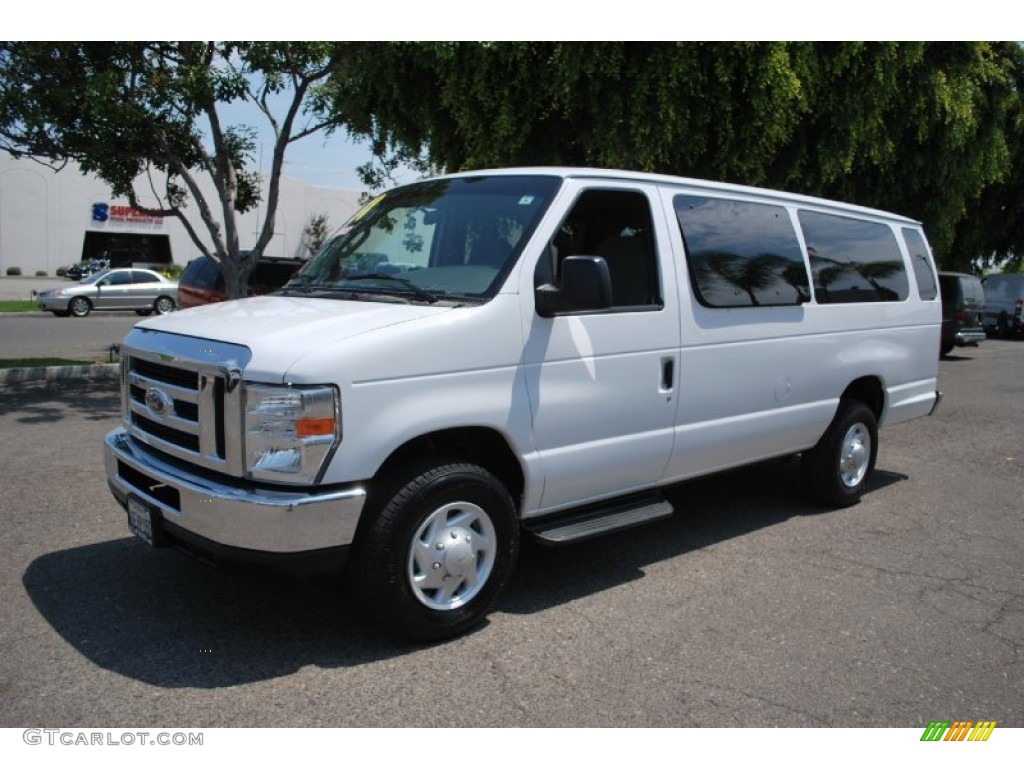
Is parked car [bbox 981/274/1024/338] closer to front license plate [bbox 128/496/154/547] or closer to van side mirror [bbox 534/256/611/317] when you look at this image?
van side mirror [bbox 534/256/611/317]

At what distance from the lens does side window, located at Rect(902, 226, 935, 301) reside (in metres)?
7.00

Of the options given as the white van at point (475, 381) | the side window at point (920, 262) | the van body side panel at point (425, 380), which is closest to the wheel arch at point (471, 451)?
the white van at point (475, 381)

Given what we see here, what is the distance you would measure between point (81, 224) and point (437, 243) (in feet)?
167

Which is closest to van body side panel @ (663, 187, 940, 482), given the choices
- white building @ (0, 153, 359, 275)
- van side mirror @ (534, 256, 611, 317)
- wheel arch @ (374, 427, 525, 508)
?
van side mirror @ (534, 256, 611, 317)

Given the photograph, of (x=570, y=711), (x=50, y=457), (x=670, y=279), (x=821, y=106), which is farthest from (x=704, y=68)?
(x=570, y=711)

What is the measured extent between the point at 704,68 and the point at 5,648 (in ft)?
32.5

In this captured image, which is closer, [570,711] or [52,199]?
[570,711]

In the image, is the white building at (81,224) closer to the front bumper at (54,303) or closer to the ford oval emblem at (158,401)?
the front bumper at (54,303)

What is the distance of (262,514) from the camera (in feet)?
11.4

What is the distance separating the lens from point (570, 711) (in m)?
3.43

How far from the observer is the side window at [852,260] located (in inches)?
235

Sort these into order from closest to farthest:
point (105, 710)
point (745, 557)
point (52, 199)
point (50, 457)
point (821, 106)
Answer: point (105, 710)
point (745, 557)
point (50, 457)
point (821, 106)
point (52, 199)

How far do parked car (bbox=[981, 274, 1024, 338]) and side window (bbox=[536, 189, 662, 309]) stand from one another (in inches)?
890

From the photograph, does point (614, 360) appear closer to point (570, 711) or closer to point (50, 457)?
point (570, 711)
